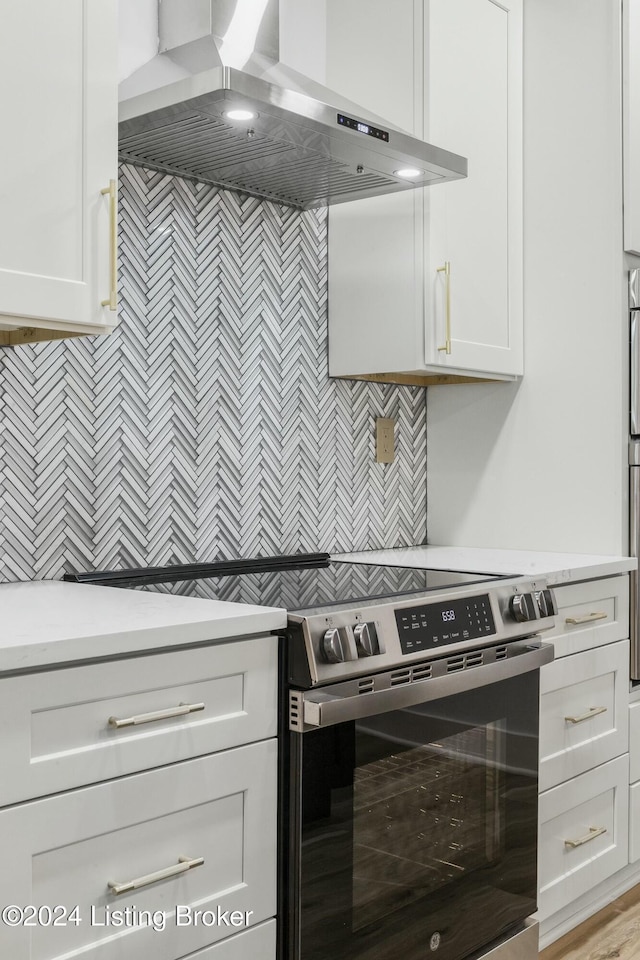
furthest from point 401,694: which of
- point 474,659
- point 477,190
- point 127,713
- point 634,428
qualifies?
point 477,190

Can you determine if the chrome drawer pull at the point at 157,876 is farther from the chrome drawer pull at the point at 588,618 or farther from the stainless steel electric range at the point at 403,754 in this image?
the chrome drawer pull at the point at 588,618

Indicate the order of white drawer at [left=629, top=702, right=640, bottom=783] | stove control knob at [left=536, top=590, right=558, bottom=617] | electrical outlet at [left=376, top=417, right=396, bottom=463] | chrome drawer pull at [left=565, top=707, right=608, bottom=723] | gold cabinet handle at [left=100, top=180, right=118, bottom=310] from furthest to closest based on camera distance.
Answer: electrical outlet at [left=376, top=417, right=396, bottom=463], white drawer at [left=629, top=702, right=640, bottom=783], chrome drawer pull at [left=565, top=707, right=608, bottom=723], stove control knob at [left=536, top=590, right=558, bottom=617], gold cabinet handle at [left=100, top=180, right=118, bottom=310]

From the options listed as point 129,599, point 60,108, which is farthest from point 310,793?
point 60,108

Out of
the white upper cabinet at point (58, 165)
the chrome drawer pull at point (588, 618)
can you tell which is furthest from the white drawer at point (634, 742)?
the white upper cabinet at point (58, 165)

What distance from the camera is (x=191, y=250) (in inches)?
88.4

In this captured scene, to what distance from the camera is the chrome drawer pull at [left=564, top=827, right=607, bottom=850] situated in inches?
90.0

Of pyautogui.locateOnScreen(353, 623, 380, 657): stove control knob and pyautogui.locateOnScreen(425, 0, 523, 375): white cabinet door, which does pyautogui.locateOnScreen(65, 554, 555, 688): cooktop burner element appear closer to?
pyautogui.locateOnScreen(353, 623, 380, 657): stove control knob

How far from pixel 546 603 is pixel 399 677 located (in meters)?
0.54

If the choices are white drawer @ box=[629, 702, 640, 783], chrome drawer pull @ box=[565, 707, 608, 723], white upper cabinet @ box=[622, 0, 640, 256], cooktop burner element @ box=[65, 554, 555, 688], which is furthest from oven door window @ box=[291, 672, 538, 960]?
white upper cabinet @ box=[622, 0, 640, 256]

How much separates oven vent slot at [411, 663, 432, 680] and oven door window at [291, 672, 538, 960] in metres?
0.06

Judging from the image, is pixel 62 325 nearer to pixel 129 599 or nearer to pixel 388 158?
pixel 129 599

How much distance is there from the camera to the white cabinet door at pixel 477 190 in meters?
2.45

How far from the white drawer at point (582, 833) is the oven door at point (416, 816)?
14 centimetres

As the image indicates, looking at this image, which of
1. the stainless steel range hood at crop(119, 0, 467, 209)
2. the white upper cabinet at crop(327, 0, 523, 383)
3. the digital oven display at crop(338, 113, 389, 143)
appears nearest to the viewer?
the stainless steel range hood at crop(119, 0, 467, 209)
